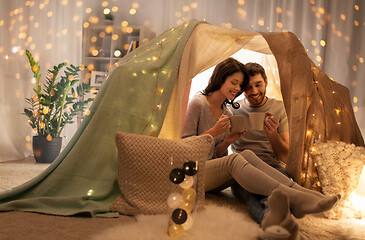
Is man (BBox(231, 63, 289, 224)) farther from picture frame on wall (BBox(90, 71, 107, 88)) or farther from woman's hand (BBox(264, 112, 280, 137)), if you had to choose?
picture frame on wall (BBox(90, 71, 107, 88))

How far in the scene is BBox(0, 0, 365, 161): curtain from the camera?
3131mm

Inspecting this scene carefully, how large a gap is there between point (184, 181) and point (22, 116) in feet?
8.57

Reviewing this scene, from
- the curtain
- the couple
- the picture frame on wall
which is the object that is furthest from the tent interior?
the picture frame on wall

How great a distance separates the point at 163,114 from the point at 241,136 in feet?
1.69

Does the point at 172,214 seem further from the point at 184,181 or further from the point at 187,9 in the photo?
the point at 187,9

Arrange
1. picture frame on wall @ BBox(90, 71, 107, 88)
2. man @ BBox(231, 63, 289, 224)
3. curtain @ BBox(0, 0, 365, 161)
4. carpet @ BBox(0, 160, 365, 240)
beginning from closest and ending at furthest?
carpet @ BBox(0, 160, 365, 240) < man @ BBox(231, 63, 289, 224) < curtain @ BBox(0, 0, 365, 161) < picture frame on wall @ BBox(90, 71, 107, 88)

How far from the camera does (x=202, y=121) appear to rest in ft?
6.21

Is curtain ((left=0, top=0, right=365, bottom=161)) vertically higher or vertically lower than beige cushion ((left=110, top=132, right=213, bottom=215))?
higher

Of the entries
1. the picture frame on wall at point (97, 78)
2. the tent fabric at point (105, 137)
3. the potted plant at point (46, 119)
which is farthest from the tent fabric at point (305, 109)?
the picture frame on wall at point (97, 78)

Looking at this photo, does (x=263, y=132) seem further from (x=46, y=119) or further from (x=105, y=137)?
(x=46, y=119)

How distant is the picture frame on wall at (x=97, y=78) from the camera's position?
3719 mm

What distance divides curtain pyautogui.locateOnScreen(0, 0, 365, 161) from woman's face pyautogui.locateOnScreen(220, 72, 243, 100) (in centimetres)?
169

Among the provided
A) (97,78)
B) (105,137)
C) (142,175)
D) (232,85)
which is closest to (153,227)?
(142,175)

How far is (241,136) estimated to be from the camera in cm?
191
